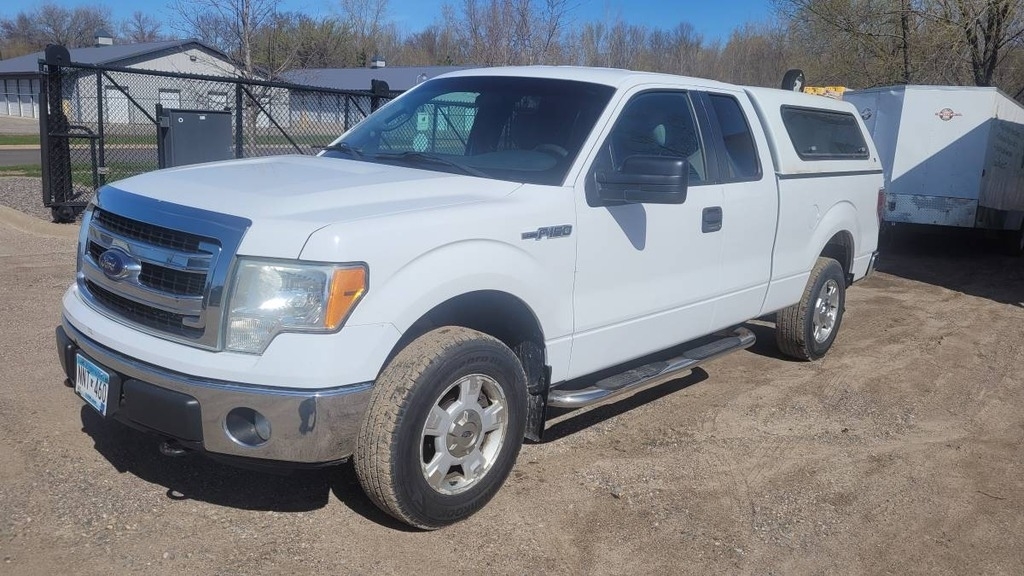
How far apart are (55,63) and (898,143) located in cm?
1195

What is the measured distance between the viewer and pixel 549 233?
4094 mm

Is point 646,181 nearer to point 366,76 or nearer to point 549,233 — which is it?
point 549,233

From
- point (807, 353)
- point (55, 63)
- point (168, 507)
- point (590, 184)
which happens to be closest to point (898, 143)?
point (807, 353)

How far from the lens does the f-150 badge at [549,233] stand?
400cm

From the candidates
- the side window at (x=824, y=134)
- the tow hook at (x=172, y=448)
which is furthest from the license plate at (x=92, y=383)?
the side window at (x=824, y=134)

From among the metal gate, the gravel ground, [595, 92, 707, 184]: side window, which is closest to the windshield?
[595, 92, 707, 184]: side window

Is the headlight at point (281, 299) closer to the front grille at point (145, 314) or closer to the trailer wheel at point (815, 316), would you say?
the front grille at point (145, 314)

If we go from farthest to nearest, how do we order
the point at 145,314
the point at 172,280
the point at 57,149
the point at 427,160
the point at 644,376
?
1. the point at 57,149
2. the point at 644,376
3. the point at 427,160
4. the point at 145,314
5. the point at 172,280

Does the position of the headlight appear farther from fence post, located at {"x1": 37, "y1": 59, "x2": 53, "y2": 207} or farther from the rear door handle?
fence post, located at {"x1": 37, "y1": 59, "x2": 53, "y2": 207}

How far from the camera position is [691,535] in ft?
13.2

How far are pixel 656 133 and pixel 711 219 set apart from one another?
0.60m

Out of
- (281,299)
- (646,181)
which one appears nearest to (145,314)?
(281,299)

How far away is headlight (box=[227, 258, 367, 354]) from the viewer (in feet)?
10.8

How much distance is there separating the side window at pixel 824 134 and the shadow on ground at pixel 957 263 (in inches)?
179
